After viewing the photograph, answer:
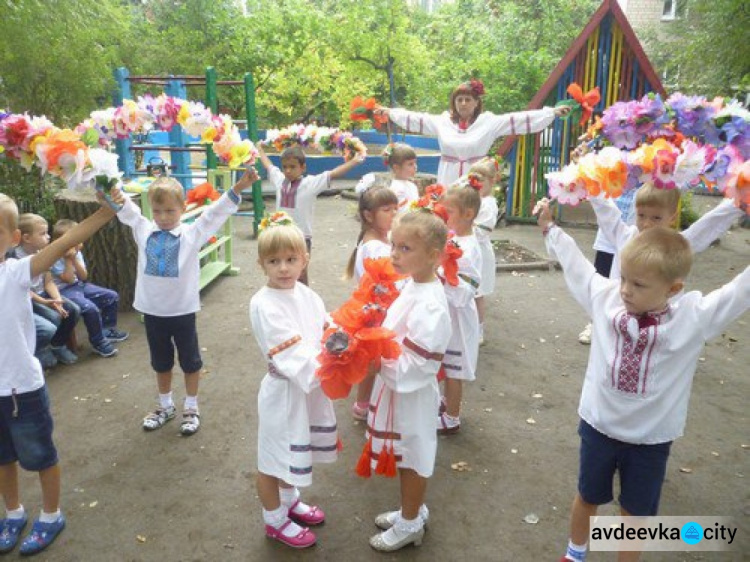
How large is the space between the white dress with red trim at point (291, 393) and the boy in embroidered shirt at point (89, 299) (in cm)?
310

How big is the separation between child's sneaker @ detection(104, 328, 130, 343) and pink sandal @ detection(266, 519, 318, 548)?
3297 millimetres

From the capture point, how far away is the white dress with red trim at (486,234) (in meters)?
5.14

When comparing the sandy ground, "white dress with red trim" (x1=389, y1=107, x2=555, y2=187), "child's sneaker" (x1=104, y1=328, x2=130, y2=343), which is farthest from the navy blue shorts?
"white dress with red trim" (x1=389, y1=107, x2=555, y2=187)

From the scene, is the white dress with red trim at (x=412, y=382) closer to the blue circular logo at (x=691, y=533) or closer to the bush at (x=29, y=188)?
the blue circular logo at (x=691, y=533)

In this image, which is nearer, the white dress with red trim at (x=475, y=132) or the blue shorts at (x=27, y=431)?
the blue shorts at (x=27, y=431)

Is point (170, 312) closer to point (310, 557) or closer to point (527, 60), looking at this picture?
point (310, 557)

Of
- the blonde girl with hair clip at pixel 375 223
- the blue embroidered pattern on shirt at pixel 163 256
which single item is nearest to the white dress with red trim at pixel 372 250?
the blonde girl with hair clip at pixel 375 223

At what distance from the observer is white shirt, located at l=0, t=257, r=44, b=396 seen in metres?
2.63

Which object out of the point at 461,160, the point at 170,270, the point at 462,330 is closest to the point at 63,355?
the point at 170,270

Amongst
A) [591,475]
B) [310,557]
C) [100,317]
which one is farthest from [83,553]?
[100,317]

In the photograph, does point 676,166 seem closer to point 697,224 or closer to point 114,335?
point 697,224

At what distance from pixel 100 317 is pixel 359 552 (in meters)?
3.55

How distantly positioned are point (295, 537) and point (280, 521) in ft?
0.35

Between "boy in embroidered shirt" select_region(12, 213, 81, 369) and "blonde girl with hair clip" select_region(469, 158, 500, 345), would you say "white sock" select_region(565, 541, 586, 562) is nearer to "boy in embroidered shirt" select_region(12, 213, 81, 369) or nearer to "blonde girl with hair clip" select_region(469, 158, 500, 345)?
"blonde girl with hair clip" select_region(469, 158, 500, 345)
